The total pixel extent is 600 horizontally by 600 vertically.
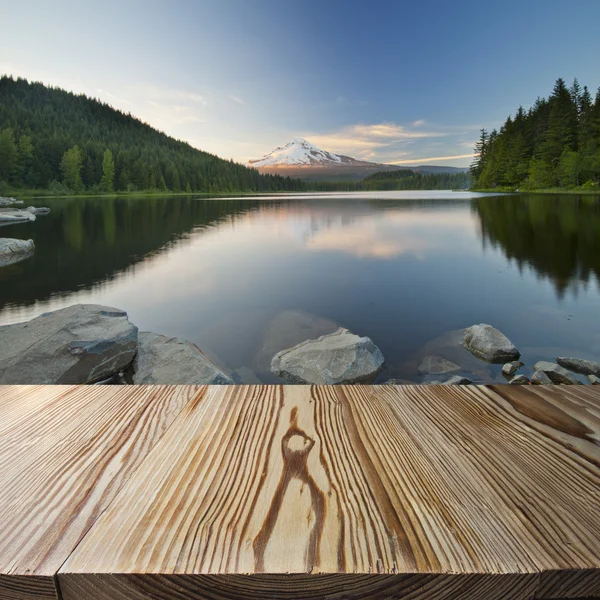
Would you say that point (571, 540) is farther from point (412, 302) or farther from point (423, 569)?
point (412, 302)

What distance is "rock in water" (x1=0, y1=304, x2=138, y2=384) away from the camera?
18.7 ft

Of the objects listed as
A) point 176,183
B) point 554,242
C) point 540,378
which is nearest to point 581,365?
point 540,378

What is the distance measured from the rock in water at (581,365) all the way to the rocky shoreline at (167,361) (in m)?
0.01

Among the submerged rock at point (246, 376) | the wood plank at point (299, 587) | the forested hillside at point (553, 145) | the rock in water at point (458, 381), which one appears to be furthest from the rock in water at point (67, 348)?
the forested hillside at point (553, 145)

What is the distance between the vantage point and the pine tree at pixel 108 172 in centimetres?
9738

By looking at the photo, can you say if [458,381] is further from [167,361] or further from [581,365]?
[167,361]

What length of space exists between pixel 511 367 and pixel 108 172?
108 metres

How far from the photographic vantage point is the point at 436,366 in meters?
6.79

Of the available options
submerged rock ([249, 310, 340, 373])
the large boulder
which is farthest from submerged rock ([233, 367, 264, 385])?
the large boulder

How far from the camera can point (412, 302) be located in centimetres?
1107

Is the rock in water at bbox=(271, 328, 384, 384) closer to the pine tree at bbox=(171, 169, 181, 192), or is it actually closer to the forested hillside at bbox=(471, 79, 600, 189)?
the forested hillside at bbox=(471, 79, 600, 189)

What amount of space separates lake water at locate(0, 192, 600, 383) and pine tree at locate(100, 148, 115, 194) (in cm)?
8213

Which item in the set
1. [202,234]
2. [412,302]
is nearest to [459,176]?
[202,234]

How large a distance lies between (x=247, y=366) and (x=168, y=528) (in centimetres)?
642
